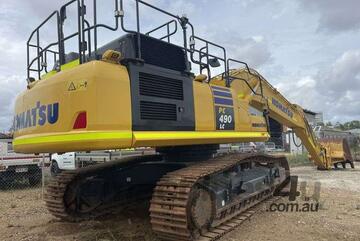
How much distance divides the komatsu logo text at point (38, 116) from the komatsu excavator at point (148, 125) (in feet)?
0.05

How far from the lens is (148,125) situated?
5.59m

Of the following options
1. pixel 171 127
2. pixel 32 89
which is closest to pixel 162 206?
pixel 171 127

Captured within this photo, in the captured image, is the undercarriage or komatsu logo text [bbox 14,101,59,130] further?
the undercarriage

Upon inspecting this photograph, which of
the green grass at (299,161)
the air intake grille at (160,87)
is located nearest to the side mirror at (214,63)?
the air intake grille at (160,87)

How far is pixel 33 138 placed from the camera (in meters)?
5.68

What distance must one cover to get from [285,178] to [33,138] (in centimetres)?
618

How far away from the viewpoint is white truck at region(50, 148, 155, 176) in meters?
13.3

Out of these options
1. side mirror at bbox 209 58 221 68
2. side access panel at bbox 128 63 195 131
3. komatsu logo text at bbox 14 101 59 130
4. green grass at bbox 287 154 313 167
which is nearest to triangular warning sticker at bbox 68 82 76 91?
komatsu logo text at bbox 14 101 59 130

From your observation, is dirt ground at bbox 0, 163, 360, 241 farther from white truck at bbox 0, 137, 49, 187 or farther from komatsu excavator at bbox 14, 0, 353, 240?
white truck at bbox 0, 137, 49, 187

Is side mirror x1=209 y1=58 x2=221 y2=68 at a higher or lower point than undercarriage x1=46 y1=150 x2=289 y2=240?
higher

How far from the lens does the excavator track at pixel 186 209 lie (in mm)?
5406

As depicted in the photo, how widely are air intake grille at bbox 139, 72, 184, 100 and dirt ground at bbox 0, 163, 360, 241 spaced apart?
2108 millimetres

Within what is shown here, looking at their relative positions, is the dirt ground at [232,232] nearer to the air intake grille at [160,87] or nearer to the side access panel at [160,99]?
the side access panel at [160,99]

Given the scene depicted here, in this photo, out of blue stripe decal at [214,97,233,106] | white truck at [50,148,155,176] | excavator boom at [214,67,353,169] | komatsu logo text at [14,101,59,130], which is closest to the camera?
komatsu logo text at [14,101,59,130]
